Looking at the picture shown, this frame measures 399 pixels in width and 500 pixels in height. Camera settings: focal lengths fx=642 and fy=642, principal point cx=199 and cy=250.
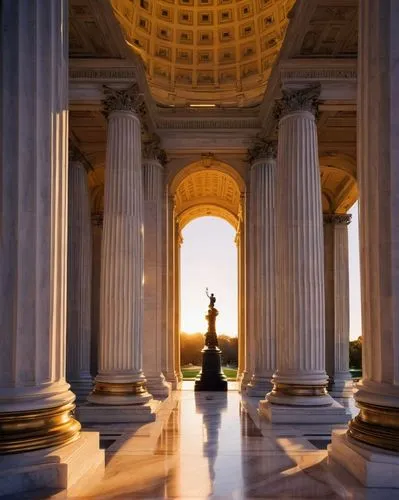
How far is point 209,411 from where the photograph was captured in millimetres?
36312

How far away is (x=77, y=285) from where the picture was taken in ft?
143

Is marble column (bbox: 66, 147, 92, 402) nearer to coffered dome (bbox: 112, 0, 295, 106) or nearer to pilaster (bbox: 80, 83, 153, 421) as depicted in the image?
pilaster (bbox: 80, 83, 153, 421)

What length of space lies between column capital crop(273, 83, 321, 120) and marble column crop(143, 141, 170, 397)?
14.2m

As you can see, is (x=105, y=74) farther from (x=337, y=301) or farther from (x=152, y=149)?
(x=337, y=301)

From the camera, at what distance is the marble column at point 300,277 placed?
30.9 meters

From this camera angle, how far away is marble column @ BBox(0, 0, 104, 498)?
14672mm

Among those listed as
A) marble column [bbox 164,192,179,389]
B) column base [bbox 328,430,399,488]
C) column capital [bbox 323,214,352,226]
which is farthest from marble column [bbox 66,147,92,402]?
column base [bbox 328,430,399,488]

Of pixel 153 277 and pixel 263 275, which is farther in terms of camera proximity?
pixel 153 277

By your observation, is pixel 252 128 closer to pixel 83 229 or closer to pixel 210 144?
pixel 210 144

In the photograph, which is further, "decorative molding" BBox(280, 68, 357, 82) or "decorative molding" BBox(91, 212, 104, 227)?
"decorative molding" BBox(91, 212, 104, 227)

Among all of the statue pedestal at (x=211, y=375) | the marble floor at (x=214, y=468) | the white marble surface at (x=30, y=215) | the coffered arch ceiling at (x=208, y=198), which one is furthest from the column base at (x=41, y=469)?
the coffered arch ceiling at (x=208, y=198)

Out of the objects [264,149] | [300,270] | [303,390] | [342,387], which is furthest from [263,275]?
[342,387]

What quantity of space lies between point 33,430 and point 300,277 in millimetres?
18980

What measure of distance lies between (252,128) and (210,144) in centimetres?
327
